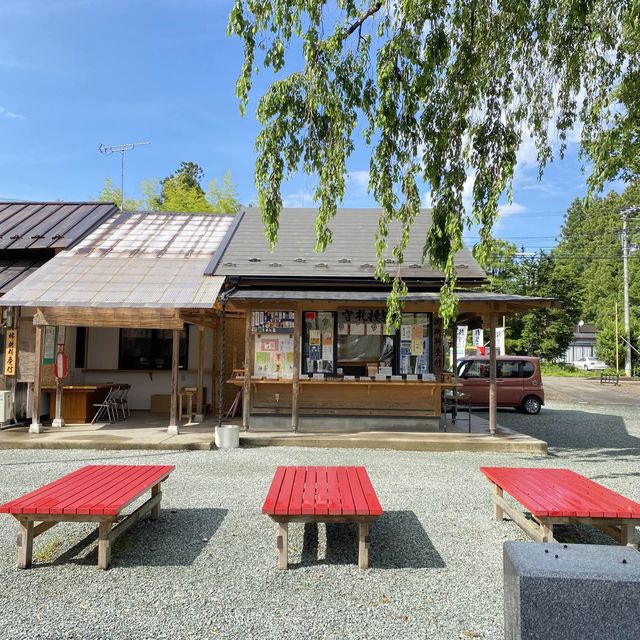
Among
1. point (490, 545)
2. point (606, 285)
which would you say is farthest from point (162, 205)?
point (606, 285)

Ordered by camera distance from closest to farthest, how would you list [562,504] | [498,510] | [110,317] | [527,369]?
[562,504]
[498,510]
[110,317]
[527,369]

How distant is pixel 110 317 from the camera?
10055 millimetres

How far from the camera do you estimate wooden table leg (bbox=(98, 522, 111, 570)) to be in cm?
409

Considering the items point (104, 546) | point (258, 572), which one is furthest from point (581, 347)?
point (104, 546)

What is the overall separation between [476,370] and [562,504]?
37.7ft

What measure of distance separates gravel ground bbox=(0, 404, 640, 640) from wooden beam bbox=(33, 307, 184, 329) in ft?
11.5

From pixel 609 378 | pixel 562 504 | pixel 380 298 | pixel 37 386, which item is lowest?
pixel 609 378

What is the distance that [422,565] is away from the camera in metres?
4.23

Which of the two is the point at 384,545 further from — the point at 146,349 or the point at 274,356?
the point at 146,349

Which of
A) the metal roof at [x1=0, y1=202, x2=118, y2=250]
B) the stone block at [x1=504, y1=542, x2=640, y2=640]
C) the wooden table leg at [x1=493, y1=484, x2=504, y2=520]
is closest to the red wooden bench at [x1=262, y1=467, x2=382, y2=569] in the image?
the wooden table leg at [x1=493, y1=484, x2=504, y2=520]

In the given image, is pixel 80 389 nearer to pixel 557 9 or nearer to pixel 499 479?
pixel 499 479

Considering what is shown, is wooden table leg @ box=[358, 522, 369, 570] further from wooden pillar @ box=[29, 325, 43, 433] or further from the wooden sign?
the wooden sign

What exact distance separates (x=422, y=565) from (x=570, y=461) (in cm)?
546

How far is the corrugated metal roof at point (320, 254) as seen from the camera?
11438 mm
